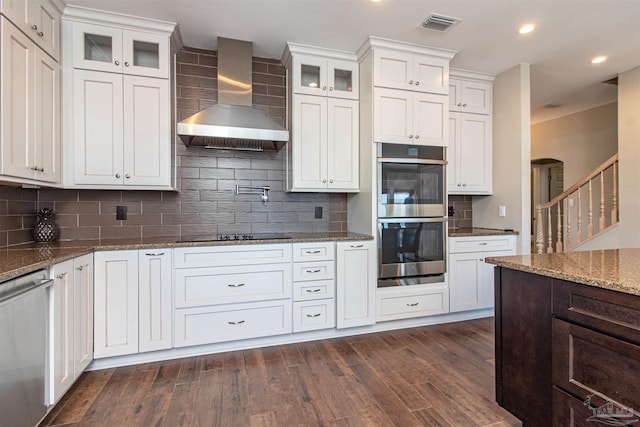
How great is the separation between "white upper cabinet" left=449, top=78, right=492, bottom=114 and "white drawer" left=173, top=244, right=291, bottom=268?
255 centimetres

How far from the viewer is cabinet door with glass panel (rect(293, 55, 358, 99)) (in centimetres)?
315

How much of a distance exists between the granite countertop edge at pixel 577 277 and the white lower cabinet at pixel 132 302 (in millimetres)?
2305

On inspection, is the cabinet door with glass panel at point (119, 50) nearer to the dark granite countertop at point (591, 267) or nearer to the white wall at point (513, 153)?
the dark granite countertop at point (591, 267)

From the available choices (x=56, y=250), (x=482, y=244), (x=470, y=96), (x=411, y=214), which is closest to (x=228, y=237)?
(x=56, y=250)

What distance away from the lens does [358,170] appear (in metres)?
3.33

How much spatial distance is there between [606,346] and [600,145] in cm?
549

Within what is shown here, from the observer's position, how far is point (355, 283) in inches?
118

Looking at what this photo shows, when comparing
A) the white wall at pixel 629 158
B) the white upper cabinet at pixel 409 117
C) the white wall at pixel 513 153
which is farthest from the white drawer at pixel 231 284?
the white wall at pixel 629 158

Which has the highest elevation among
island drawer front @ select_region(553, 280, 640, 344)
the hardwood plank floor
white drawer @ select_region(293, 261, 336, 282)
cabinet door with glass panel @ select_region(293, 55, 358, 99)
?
cabinet door with glass panel @ select_region(293, 55, 358, 99)

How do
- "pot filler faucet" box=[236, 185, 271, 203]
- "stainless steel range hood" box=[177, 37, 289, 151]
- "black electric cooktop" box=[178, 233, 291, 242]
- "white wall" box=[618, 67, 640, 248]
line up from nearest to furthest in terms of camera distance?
1. "stainless steel range hood" box=[177, 37, 289, 151]
2. "black electric cooktop" box=[178, 233, 291, 242]
3. "pot filler faucet" box=[236, 185, 271, 203]
4. "white wall" box=[618, 67, 640, 248]

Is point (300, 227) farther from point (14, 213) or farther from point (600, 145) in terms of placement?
point (600, 145)

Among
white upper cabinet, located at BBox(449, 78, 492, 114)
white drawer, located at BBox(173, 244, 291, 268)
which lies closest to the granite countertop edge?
white drawer, located at BBox(173, 244, 291, 268)

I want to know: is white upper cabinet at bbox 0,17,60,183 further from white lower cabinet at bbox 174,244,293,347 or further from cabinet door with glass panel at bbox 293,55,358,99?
cabinet door with glass panel at bbox 293,55,358,99

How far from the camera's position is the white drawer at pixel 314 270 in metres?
2.84
